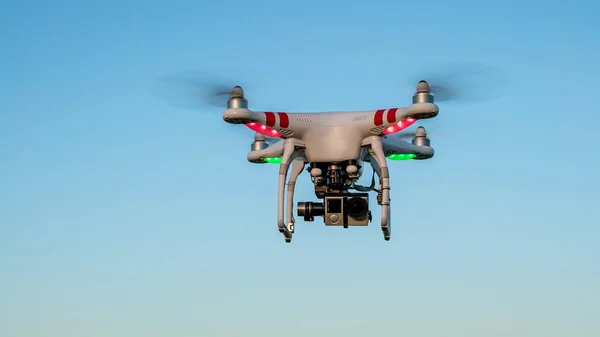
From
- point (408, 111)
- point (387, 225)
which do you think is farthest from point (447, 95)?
point (387, 225)

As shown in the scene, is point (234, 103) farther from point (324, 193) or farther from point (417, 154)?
point (417, 154)

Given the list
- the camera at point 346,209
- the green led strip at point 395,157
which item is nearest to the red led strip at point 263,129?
the camera at point 346,209

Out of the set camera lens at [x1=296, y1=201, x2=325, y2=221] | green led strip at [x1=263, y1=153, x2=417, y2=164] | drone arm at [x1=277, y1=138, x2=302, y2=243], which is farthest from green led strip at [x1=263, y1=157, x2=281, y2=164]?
camera lens at [x1=296, y1=201, x2=325, y2=221]

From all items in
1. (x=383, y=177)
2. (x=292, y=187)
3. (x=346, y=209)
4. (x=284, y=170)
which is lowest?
(x=346, y=209)

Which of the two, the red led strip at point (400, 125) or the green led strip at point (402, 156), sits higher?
the red led strip at point (400, 125)

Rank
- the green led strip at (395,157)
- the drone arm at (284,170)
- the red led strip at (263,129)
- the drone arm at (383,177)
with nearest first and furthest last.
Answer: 1. the drone arm at (383,177)
2. the red led strip at (263,129)
3. the drone arm at (284,170)
4. the green led strip at (395,157)

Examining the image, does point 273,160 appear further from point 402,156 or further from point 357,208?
point 357,208

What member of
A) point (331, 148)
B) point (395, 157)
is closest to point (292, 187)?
point (331, 148)

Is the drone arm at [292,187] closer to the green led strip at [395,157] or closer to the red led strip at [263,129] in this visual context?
the red led strip at [263,129]
